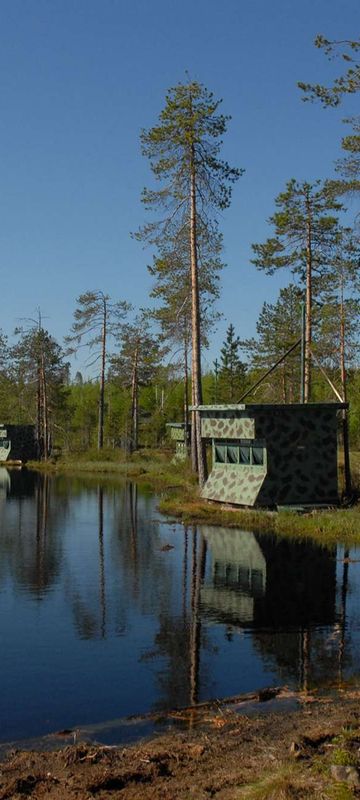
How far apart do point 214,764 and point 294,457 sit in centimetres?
1864

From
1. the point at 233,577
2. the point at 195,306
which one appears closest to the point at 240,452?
the point at 195,306

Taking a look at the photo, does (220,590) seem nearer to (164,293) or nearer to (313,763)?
(313,763)

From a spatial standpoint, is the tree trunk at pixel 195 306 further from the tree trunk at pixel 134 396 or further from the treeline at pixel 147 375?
the tree trunk at pixel 134 396

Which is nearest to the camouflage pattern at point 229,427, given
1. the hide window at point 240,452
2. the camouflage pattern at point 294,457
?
the camouflage pattern at point 294,457

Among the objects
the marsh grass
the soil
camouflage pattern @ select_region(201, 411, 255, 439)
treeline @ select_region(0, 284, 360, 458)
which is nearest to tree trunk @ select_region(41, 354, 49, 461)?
treeline @ select_region(0, 284, 360, 458)

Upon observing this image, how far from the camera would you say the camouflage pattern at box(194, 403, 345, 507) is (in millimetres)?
24781

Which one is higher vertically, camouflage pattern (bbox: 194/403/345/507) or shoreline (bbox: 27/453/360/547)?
camouflage pattern (bbox: 194/403/345/507)

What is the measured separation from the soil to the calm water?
114cm

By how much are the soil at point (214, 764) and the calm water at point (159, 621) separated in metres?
1.14

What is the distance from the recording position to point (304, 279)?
117ft

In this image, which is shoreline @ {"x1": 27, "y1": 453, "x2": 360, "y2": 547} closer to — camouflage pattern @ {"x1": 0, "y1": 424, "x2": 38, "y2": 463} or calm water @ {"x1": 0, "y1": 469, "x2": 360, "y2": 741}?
calm water @ {"x1": 0, "y1": 469, "x2": 360, "y2": 741}

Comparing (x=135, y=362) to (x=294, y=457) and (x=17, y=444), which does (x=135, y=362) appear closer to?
(x=17, y=444)

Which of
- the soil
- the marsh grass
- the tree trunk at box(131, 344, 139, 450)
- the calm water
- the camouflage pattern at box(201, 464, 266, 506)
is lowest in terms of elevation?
the calm water

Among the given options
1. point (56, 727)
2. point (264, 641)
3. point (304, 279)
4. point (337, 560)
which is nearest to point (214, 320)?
Answer: point (304, 279)
